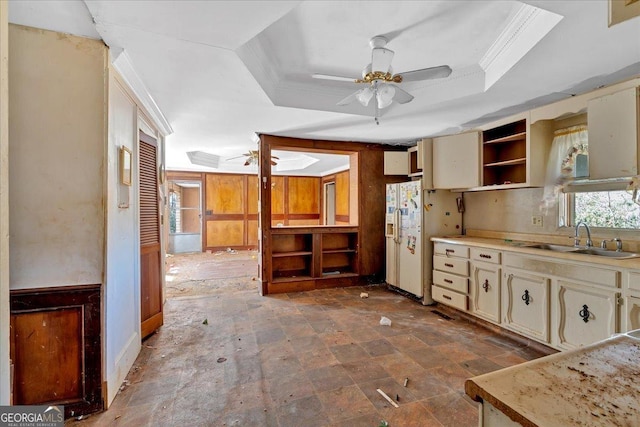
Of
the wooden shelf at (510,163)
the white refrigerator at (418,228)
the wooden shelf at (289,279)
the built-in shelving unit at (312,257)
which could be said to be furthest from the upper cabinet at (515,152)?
the wooden shelf at (289,279)

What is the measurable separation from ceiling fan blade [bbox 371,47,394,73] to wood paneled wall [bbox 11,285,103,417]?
8.23 ft

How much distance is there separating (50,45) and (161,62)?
61 cm

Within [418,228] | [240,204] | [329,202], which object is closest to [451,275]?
[418,228]

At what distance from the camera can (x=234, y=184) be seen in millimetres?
8227

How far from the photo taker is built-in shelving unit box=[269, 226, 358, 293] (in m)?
4.39

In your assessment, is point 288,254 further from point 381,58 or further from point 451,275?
point 381,58

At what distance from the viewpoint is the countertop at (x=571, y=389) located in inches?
22.5

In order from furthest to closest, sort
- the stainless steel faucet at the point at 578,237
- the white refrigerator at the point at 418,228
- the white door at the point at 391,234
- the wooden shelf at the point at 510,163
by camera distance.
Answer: the white door at the point at 391,234 < the white refrigerator at the point at 418,228 < the wooden shelf at the point at 510,163 < the stainless steel faucet at the point at 578,237

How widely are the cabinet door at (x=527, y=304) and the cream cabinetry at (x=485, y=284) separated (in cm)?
10

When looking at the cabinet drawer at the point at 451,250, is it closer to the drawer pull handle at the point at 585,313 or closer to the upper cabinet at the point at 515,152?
the upper cabinet at the point at 515,152

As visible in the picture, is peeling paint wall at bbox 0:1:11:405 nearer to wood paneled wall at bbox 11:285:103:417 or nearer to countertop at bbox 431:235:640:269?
wood paneled wall at bbox 11:285:103:417

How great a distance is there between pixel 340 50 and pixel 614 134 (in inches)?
89.3

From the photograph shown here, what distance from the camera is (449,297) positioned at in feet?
11.3

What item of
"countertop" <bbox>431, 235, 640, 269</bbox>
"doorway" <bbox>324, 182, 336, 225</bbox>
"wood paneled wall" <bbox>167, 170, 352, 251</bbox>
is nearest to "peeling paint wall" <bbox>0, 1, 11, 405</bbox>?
"countertop" <bbox>431, 235, 640, 269</bbox>
